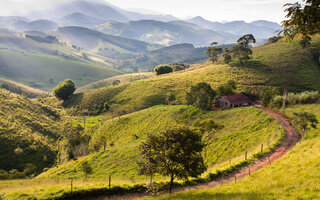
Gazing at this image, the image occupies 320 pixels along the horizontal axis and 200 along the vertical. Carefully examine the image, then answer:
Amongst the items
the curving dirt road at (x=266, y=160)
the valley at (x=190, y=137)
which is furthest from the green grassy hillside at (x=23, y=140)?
the curving dirt road at (x=266, y=160)

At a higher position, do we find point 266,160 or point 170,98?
point 170,98

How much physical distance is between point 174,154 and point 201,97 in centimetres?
4438

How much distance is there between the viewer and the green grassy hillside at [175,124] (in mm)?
35219

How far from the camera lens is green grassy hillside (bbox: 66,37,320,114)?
91250 mm

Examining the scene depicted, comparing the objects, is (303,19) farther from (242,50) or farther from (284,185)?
(242,50)

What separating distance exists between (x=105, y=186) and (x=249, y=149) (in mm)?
24763

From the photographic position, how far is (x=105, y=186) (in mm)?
22734

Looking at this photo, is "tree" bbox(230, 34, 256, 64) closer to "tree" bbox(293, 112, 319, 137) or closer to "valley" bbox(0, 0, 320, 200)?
"valley" bbox(0, 0, 320, 200)

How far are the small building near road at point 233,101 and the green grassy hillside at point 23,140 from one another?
202ft

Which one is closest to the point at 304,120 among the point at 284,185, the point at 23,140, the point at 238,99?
the point at 284,185

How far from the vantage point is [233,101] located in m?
71.9

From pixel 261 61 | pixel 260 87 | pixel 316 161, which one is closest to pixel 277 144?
pixel 316 161

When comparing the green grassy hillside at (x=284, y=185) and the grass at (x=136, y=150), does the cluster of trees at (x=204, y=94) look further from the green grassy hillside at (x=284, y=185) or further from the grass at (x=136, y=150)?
the green grassy hillside at (x=284, y=185)

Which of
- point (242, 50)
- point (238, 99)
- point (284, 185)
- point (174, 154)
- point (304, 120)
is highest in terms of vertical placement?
point (242, 50)
